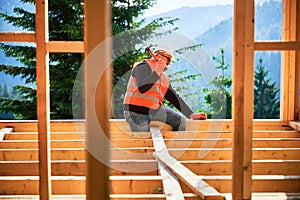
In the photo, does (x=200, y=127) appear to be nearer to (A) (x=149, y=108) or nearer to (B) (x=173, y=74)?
(A) (x=149, y=108)

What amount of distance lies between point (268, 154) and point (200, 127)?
1.15m

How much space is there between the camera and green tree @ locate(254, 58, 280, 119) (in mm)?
19578

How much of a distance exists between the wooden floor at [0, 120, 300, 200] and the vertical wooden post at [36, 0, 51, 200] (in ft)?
2.27

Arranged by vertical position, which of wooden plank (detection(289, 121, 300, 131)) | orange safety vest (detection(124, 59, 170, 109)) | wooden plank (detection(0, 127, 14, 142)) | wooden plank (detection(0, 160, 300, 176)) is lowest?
wooden plank (detection(0, 160, 300, 176))

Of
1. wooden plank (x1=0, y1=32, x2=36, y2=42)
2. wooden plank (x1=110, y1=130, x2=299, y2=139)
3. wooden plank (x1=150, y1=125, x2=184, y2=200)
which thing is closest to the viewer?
wooden plank (x1=0, y1=32, x2=36, y2=42)

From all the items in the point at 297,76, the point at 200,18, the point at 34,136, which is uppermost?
the point at 200,18

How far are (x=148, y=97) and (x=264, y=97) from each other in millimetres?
Answer: 15346

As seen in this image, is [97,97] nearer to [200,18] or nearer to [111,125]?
[111,125]

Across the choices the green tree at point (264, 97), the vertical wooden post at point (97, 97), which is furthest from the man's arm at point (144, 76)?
the green tree at point (264, 97)

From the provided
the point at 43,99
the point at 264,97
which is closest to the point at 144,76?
the point at 43,99

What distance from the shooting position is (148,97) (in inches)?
206

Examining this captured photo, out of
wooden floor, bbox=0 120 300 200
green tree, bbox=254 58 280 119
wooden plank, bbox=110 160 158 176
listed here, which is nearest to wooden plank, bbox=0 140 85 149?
wooden floor, bbox=0 120 300 200

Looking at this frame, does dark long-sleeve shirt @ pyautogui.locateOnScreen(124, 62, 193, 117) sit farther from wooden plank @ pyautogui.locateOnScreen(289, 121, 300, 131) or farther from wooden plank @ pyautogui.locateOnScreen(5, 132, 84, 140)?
wooden plank @ pyautogui.locateOnScreen(289, 121, 300, 131)

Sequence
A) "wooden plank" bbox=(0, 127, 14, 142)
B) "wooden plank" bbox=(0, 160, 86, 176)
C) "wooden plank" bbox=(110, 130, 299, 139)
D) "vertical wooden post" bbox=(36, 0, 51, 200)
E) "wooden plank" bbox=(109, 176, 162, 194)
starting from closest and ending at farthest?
1. "vertical wooden post" bbox=(36, 0, 51, 200)
2. "wooden plank" bbox=(109, 176, 162, 194)
3. "wooden plank" bbox=(0, 160, 86, 176)
4. "wooden plank" bbox=(0, 127, 14, 142)
5. "wooden plank" bbox=(110, 130, 299, 139)
